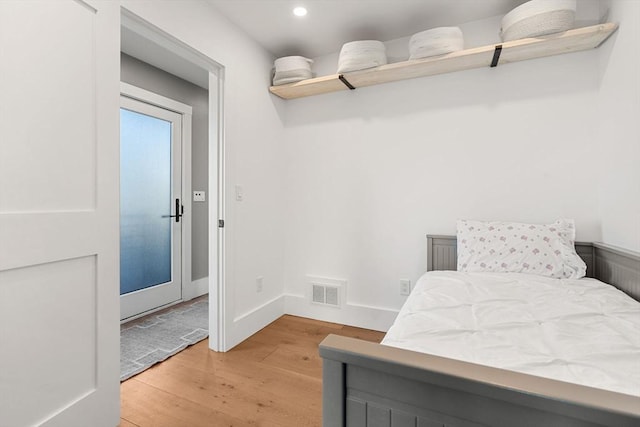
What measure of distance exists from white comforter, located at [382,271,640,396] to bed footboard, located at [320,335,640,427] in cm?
25

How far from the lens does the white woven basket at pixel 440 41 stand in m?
2.06

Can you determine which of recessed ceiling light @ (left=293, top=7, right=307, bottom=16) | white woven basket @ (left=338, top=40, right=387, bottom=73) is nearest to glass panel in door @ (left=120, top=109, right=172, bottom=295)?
recessed ceiling light @ (left=293, top=7, right=307, bottom=16)

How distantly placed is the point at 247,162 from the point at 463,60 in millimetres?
1765

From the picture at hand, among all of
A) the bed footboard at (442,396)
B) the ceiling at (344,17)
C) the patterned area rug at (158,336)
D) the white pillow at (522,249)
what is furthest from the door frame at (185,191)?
the bed footboard at (442,396)

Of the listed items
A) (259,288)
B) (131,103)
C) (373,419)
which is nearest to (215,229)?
(259,288)

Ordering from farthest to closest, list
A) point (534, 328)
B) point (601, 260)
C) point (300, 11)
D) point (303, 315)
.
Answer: point (303, 315) → point (300, 11) → point (601, 260) → point (534, 328)

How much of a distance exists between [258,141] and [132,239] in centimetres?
156

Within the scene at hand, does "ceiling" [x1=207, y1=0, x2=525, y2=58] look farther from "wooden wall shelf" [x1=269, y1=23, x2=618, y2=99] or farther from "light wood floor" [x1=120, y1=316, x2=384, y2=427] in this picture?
"light wood floor" [x1=120, y1=316, x2=384, y2=427]

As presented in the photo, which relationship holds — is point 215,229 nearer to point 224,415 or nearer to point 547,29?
point 224,415

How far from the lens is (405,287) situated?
250 cm

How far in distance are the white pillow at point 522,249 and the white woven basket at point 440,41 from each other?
4.08 ft

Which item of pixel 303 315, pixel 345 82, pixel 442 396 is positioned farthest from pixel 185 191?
pixel 442 396

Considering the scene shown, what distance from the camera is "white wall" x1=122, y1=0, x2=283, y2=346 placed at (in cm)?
206

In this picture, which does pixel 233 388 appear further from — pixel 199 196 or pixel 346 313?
pixel 199 196
